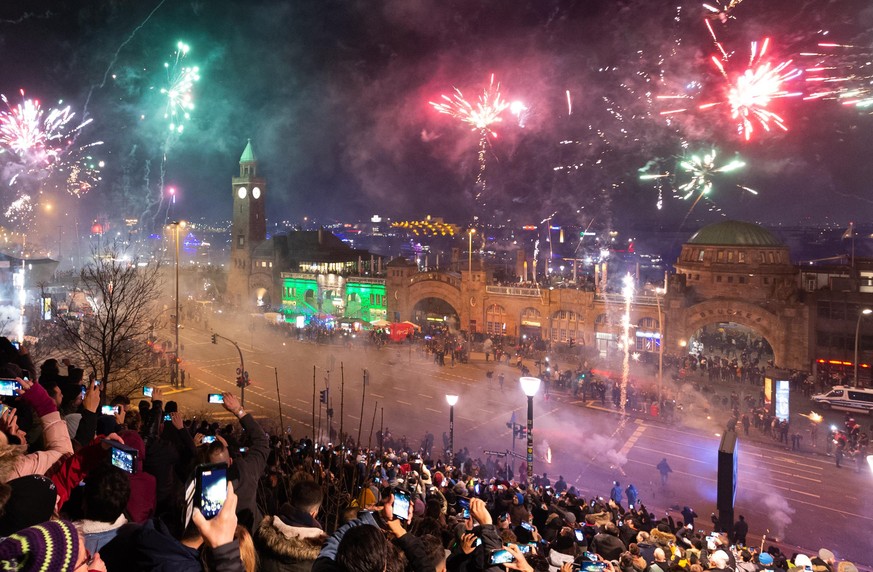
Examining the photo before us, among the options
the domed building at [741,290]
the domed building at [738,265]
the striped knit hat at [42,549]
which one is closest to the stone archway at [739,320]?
the domed building at [741,290]

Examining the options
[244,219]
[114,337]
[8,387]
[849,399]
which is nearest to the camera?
[8,387]

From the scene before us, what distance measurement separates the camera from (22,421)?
7.48 m

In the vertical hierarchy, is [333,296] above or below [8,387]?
above

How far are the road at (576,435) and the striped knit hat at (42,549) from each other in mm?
18992

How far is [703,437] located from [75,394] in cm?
2859

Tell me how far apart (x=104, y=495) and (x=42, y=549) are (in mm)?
1668

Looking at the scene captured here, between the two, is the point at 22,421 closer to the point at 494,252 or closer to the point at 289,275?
the point at 289,275

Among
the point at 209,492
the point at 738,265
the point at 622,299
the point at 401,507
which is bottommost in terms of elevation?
the point at 401,507

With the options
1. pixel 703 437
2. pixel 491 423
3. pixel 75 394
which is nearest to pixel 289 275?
pixel 491 423

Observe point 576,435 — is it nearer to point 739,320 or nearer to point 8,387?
point 739,320

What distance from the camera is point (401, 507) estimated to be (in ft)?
20.8

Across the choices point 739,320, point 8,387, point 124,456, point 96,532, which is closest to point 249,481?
point 124,456

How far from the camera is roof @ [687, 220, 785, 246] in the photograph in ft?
151

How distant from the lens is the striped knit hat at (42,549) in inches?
103
